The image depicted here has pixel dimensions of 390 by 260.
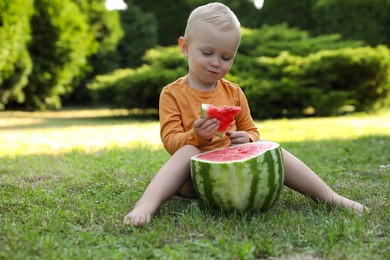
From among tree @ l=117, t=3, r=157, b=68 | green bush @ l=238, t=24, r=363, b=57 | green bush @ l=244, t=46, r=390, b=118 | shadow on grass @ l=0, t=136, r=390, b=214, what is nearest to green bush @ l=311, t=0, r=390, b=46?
green bush @ l=238, t=24, r=363, b=57

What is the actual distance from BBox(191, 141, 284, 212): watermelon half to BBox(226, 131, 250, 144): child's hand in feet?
0.90

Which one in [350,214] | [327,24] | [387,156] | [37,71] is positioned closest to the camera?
[350,214]

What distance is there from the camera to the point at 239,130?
3459mm

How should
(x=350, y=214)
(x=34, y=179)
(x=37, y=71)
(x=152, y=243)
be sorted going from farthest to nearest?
(x=37, y=71), (x=34, y=179), (x=350, y=214), (x=152, y=243)

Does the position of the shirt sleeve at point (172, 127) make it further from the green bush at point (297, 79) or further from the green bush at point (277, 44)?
the green bush at point (277, 44)

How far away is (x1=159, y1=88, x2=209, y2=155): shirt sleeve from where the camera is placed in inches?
122

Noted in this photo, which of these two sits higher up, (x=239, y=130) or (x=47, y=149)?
(x=239, y=130)

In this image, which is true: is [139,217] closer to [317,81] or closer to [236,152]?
[236,152]

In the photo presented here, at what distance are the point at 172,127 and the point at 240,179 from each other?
26.4 inches

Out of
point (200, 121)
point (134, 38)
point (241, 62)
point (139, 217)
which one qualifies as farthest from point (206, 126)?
point (134, 38)

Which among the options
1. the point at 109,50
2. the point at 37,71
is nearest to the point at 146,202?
the point at 37,71

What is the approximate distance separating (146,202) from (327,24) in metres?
16.6

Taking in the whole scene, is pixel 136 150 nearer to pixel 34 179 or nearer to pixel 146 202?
pixel 34 179

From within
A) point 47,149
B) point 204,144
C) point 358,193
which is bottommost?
point 47,149
